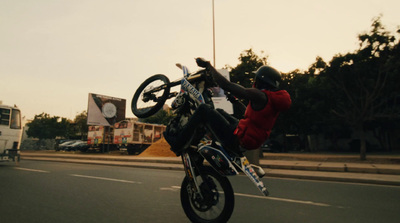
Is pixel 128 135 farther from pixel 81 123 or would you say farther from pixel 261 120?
pixel 81 123

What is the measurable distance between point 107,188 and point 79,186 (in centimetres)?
81

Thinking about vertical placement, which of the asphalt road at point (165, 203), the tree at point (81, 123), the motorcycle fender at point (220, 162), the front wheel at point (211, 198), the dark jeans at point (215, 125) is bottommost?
the asphalt road at point (165, 203)

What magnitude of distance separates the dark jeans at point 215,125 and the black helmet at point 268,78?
0.55 metres

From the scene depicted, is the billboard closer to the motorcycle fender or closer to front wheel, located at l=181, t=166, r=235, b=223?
front wheel, located at l=181, t=166, r=235, b=223

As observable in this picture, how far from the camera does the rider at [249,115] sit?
2.50m

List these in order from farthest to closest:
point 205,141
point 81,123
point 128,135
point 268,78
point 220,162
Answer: point 81,123
point 128,135
point 205,141
point 220,162
point 268,78

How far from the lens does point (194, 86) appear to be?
10.3 ft

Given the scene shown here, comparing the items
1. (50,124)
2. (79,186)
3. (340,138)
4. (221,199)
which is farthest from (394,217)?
(50,124)

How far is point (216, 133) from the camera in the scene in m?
2.81

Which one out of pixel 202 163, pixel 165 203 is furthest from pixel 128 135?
pixel 202 163

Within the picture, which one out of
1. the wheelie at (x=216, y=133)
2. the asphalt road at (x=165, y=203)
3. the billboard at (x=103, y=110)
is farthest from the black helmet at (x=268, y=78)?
the billboard at (x=103, y=110)

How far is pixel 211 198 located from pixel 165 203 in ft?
6.62

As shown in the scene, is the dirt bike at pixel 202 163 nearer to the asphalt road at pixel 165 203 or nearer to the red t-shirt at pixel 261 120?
the red t-shirt at pixel 261 120

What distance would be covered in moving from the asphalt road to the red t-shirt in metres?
1.69
